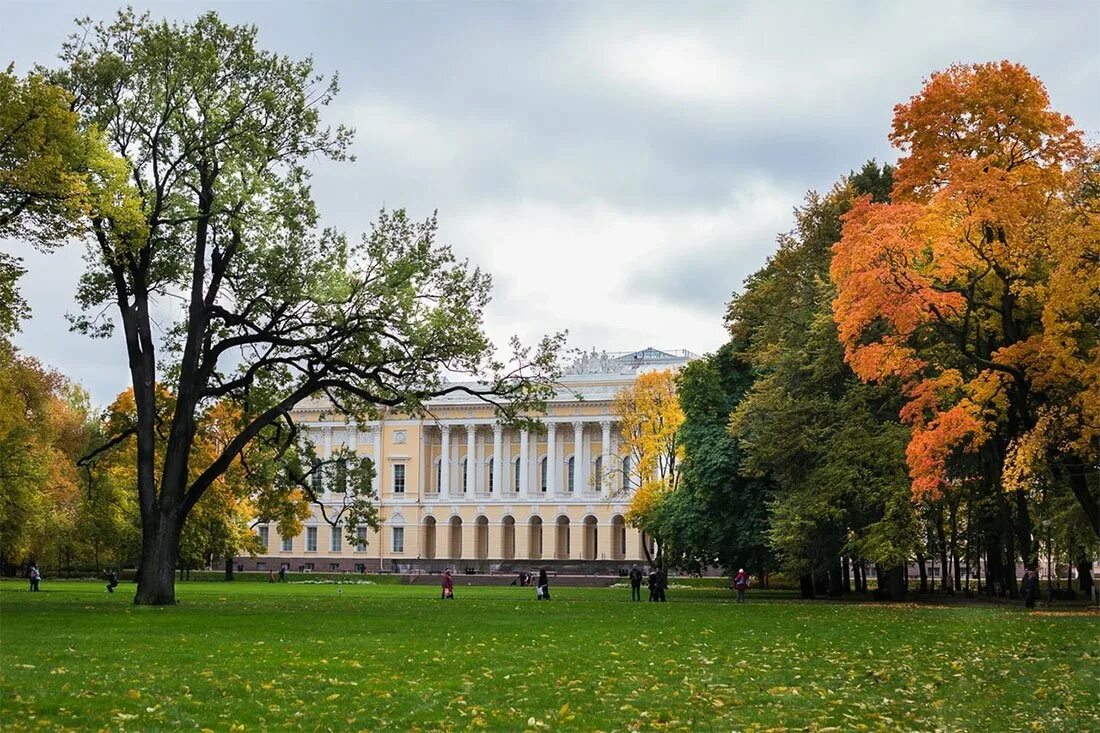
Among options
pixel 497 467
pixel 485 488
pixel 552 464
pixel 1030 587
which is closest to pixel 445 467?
pixel 485 488

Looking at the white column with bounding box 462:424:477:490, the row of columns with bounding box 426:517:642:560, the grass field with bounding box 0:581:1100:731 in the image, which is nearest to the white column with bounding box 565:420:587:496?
the row of columns with bounding box 426:517:642:560

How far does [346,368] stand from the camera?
35344mm

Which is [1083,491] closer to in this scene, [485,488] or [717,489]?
[717,489]

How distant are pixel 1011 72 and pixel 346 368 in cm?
1837

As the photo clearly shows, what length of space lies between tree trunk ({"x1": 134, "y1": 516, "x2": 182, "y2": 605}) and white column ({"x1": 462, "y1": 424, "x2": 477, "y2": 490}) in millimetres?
78015

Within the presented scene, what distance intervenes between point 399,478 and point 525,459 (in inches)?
459

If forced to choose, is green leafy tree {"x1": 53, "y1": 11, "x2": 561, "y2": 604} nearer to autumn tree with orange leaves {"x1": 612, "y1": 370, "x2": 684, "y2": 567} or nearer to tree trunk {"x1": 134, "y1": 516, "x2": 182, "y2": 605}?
tree trunk {"x1": 134, "y1": 516, "x2": 182, "y2": 605}

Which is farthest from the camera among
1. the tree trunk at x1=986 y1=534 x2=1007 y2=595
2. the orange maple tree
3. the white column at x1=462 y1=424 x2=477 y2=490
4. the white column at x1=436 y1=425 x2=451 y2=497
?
the white column at x1=436 y1=425 x2=451 y2=497

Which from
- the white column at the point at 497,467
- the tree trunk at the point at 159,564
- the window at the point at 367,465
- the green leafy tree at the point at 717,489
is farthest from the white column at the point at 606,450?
the tree trunk at the point at 159,564

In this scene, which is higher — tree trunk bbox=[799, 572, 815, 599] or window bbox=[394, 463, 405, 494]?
window bbox=[394, 463, 405, 494]

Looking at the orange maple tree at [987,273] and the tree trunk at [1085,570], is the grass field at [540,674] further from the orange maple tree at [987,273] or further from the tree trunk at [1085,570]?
the tree trunk at [1085,570]

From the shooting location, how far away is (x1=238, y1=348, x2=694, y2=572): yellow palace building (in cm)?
10731

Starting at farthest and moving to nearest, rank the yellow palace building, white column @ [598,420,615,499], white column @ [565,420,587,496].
Answer: white column @ [565,420,587,496], the yellow palace building, white column @ [598,420,615,499]

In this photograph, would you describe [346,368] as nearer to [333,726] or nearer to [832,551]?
[832,551]
